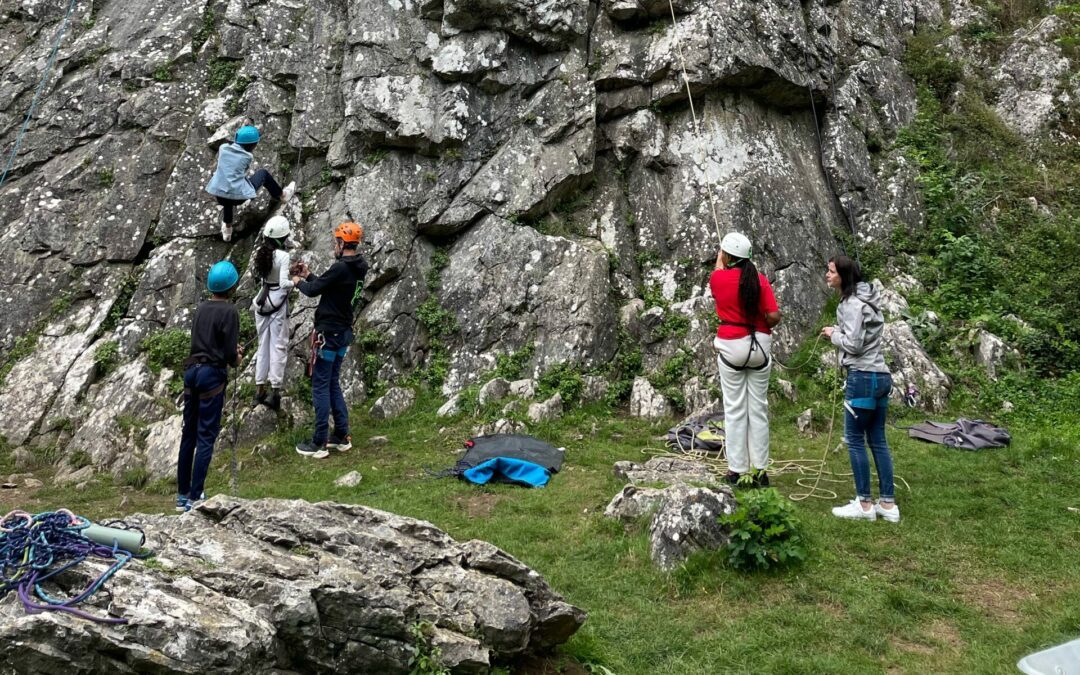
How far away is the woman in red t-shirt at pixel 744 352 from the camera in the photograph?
7.61 metres

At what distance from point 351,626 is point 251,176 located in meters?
10.4

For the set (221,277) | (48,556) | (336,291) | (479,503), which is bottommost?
(479,503)

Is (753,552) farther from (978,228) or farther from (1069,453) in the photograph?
(978,228)

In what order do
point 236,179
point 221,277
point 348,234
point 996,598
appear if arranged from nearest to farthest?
point 996,598 → point 221,277 → point 348,234 → point 236,179

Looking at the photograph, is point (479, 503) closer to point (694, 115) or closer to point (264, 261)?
point (264, 261)

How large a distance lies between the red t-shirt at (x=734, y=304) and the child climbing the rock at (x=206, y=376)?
5126mm

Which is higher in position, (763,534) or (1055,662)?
(1055,662)

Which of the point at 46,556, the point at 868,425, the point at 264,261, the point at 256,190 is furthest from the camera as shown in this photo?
the point at 256,190

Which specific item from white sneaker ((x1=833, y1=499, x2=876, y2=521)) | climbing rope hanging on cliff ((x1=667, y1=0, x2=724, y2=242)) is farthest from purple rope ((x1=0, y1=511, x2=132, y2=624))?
climbing rope hanging on cliff ((x1=667, y1=0, x2=724, y2=242))

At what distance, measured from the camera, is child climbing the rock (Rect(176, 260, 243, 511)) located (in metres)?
7.71

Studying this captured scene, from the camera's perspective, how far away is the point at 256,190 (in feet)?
40.3

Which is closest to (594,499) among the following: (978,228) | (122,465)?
(122,465)

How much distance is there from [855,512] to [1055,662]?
16.9 ft

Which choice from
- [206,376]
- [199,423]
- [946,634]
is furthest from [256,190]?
[946,634]
